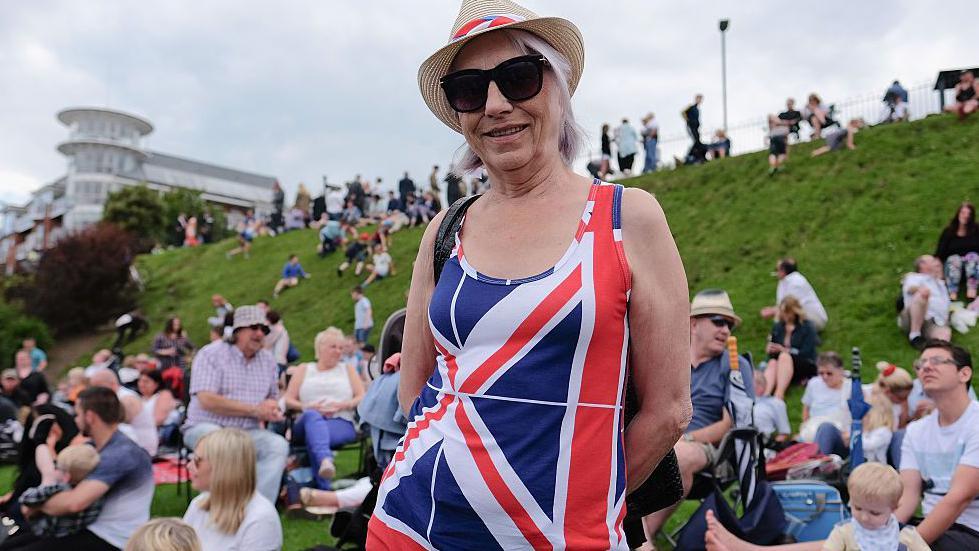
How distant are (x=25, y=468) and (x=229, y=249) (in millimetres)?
26657

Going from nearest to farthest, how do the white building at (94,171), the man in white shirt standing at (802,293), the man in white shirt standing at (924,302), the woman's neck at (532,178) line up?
the woman's neck at (532,178)
the man in white shirt standing at (924,302)
the man in white shirt standing at (802,293)
the white building at (94,171)

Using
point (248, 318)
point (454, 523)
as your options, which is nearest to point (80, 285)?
point (248, 318)

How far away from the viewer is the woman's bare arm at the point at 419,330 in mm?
1911

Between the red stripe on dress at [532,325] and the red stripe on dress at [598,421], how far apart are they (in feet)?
0.16

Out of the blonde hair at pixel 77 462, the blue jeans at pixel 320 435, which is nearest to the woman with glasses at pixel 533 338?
the blonde hair at pixel 77 462

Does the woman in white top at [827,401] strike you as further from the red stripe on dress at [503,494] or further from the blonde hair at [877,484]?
the red stripe on dress at [503,494]

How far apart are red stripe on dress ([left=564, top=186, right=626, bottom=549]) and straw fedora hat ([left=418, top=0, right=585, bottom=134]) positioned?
0.58 m

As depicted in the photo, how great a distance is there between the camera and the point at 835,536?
4281 mm

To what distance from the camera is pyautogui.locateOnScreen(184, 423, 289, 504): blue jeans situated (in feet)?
20.7

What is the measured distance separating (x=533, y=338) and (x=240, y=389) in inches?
229

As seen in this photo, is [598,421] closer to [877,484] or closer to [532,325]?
[532,325]

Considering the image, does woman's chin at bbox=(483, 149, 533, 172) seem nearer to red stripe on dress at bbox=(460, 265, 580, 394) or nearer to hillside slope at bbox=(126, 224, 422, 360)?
red stripe on dress at bbox=(460, 265, 580, 394)

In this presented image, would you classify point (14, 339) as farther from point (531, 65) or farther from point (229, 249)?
point (531, 65)

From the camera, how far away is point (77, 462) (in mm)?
4832
